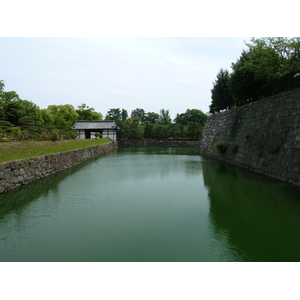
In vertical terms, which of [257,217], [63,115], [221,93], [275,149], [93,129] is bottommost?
[257,217]

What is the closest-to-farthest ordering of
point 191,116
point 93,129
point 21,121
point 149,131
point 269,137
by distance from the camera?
point 269,137, point 21,121, point 93,129, point 149,131, point 191,116

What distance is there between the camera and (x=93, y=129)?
38.2 m

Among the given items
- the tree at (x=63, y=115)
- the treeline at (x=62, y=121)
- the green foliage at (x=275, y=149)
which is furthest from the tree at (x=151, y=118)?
the green foliage at (x=275, y=149)

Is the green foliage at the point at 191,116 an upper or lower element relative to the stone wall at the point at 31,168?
upper

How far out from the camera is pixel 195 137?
42438 mm

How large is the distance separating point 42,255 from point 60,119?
4297cm

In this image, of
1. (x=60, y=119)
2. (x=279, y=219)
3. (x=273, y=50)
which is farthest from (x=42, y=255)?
(x=60, y=119)

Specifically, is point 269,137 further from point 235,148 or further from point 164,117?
point 164,117

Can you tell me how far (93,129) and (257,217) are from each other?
3424cm

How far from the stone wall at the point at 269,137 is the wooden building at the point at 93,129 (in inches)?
908

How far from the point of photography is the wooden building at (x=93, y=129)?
38125 mm

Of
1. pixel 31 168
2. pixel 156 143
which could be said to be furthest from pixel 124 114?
pixel 31 168

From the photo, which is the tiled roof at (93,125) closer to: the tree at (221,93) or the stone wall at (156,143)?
the stone wall at (156,143)

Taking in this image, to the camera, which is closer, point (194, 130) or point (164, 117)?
point (194, 130)
